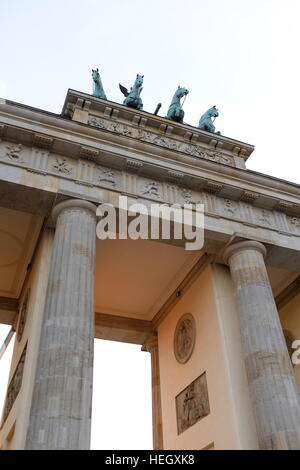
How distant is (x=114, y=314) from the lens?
1684 cm

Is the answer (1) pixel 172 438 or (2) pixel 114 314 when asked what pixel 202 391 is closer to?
(1) pixel 172 438

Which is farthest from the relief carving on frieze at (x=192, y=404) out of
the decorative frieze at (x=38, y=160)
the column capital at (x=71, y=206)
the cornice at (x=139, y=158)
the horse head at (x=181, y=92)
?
the horse head at (x=181, y=92)

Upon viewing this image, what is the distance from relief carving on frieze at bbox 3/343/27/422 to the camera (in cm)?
1027

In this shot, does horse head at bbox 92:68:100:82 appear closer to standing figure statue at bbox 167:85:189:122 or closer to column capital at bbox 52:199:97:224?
standing figure statue at bbox 167:85:189:122

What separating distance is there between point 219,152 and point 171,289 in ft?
16.8

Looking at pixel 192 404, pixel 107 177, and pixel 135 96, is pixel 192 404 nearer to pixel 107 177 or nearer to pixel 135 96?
pixel 107 177

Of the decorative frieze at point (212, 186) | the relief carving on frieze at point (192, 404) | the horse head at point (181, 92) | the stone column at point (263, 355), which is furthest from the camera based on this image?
the horse head at point (181, 92)

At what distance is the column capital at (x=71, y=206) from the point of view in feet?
36.5

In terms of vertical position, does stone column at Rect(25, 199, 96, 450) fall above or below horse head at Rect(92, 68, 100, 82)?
below

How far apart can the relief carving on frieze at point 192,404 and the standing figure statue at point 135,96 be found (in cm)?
990

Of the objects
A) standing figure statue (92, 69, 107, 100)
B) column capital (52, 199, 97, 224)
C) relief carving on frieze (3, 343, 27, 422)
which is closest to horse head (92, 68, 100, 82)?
standing figure statue (92, 69, 107, 100)

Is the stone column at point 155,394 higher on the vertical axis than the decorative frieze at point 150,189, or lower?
lower

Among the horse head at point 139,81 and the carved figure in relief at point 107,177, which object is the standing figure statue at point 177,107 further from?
the carved figure in relief at point 107,177

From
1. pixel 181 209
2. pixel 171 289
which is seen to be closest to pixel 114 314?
pixel 171 289
